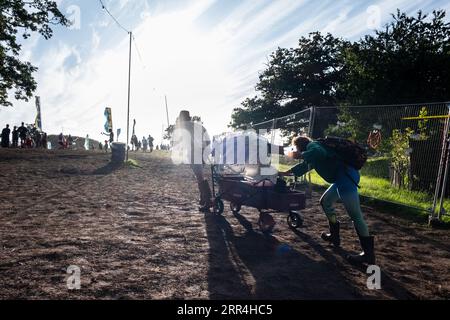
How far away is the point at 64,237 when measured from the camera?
5266mm

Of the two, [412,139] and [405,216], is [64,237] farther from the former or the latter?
[412,139]

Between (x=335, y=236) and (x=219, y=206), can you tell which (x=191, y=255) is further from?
(x=219, y=206)

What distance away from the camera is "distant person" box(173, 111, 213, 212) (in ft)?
26.1

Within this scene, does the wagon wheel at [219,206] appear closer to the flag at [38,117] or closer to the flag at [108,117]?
the flag at [108,117]

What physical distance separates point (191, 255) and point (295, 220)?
110 inches

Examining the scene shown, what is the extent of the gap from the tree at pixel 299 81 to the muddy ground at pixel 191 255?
98.5ft

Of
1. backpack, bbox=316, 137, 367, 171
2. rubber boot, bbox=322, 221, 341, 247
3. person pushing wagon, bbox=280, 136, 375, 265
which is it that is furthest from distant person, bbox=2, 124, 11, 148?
backpack, bbox=316, 137, 367, 171

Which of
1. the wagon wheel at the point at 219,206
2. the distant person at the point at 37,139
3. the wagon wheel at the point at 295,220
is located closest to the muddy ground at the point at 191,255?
the wagon wheel at the point at 295,220

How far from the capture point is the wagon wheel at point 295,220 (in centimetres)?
657

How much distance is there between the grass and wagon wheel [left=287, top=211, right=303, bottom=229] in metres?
3.30
